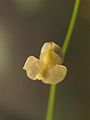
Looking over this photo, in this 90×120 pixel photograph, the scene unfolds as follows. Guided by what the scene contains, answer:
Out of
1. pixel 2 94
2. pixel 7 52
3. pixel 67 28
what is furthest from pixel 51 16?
pixel 2 94

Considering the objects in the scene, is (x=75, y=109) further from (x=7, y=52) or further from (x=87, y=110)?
(x=7, y=52)

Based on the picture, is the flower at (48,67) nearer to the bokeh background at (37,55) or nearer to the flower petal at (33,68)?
the flower petal at (33,68)

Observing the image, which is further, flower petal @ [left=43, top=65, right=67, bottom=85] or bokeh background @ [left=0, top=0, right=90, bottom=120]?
bokeh background @ [left=0, top=0, right=90, bottom=120]

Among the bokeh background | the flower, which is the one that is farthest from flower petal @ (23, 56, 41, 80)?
the bokeh background

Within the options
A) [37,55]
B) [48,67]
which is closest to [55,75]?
[48,67]

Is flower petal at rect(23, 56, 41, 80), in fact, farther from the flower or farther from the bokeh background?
the bokeh background
